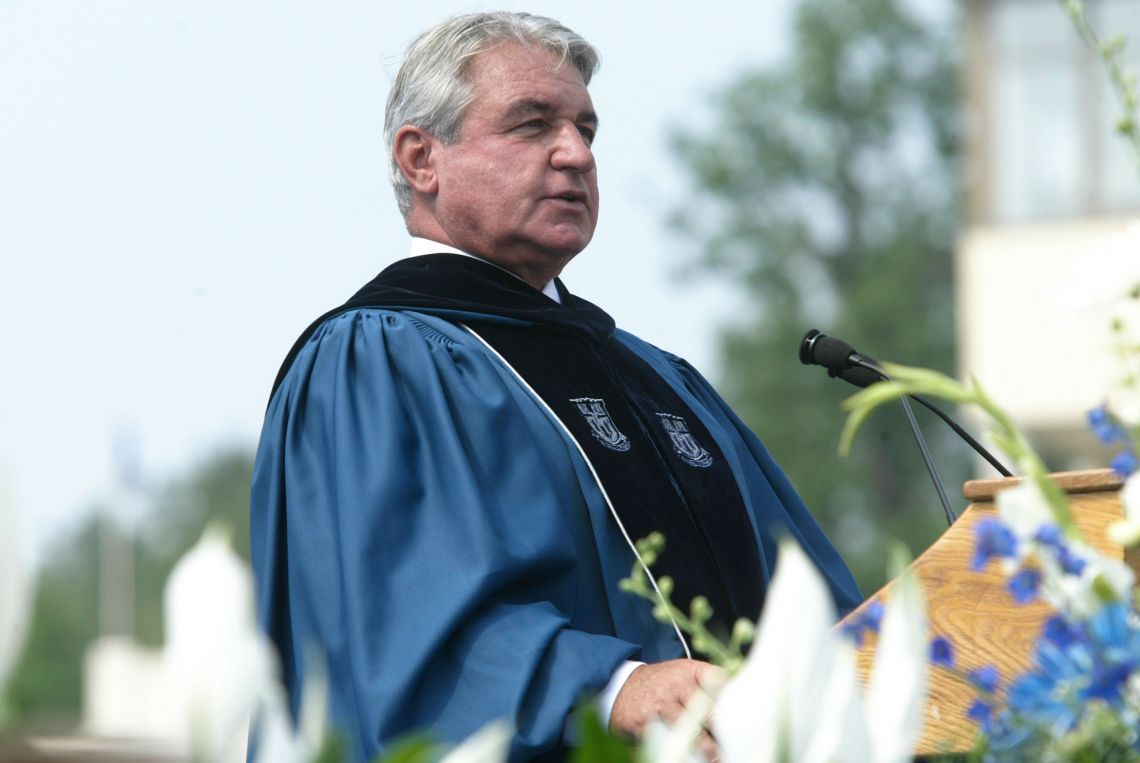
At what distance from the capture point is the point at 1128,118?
1517mm

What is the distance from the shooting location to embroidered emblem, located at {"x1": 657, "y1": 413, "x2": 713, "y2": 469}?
382 centimetres

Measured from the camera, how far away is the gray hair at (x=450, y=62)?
3928mm

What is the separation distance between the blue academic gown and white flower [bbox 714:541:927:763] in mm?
1861

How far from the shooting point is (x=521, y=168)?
3793 millimetres

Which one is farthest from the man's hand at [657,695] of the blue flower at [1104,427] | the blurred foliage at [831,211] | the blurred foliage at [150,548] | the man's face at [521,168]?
the blurred foliage at [150,548]

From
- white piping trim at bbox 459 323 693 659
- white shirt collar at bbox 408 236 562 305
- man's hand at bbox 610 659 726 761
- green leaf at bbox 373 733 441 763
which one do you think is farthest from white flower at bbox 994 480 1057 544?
white shirt collar at bbox 408 236 562 305

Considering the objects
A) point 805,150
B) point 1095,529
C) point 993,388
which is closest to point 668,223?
point 805,150

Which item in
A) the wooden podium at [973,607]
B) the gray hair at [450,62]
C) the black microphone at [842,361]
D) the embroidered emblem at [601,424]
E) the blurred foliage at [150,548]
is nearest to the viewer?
the wooden podium at [973,607]

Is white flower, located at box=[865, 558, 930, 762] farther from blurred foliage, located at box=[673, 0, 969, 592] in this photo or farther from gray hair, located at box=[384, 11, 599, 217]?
blurred foliage, located at box=[673, 0, 969, 592]

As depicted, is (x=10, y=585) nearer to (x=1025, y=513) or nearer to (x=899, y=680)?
(x=899, y=680)

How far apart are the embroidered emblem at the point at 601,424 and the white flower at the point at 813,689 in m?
2.55

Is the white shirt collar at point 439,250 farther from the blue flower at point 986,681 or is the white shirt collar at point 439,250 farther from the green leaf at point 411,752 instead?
the green leaf at point 411,752

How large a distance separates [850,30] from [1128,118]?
28536 millimetres

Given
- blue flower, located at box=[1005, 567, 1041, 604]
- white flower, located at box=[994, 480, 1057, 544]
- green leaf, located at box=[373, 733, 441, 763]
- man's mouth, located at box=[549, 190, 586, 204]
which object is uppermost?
man's mouth, located at box=[549, 190, 586, 204]
